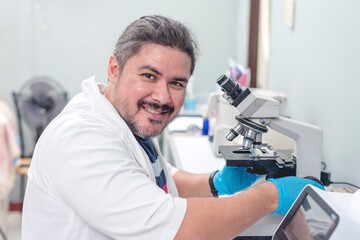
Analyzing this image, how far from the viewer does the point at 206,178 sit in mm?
1484

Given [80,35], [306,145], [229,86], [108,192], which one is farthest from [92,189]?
[80,35]

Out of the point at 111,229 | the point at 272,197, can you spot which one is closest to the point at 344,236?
the point at 272,197

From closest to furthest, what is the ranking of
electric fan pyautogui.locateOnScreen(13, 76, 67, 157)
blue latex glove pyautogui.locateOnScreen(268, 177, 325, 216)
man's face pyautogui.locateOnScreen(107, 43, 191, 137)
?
blue latex glove pyautogui.locateOnScreen(268, 177, 325, 216) → man's face pyautogui.locateOnScreen(107, 43, 191, 137) → electric fan pyautogui.locateOnScreen(13, 76, 67, 157)

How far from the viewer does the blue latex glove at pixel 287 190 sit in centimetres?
100

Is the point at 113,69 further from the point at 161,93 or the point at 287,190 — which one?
the point at 287,190

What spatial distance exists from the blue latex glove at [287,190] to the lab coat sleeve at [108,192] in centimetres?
26

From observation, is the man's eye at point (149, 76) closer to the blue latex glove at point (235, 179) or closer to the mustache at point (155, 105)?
the mustache at point (155, 105)

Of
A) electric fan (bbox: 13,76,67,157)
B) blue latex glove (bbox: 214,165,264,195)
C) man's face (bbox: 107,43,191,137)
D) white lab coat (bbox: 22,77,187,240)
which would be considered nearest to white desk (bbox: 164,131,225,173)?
blue latex glove (bbox: 214,165,264,195)

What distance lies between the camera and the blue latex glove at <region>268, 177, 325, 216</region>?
1.00 m

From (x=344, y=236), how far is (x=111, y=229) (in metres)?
0.50

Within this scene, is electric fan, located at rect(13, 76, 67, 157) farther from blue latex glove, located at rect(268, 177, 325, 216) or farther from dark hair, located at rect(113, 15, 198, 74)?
blue latex glove, located at rect(268, 177, 325, 216)

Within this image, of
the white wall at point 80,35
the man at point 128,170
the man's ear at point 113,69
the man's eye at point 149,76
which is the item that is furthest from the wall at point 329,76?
the white wall at point 80,35

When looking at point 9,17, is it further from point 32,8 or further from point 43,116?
point 43,116

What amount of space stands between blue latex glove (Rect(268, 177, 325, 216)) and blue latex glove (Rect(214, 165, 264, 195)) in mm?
317
